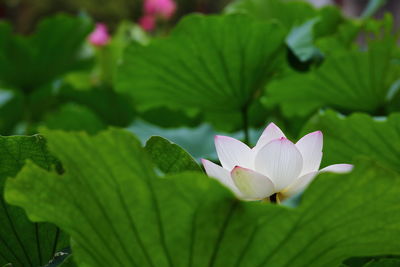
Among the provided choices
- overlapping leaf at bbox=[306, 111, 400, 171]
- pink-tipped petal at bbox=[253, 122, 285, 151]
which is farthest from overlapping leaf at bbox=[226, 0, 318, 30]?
pink-tipped petal at bbox=[253, 122, 285, 151]

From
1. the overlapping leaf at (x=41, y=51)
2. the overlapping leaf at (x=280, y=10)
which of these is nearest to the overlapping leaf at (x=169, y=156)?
the overlapping leaf at (x=280, y=10)

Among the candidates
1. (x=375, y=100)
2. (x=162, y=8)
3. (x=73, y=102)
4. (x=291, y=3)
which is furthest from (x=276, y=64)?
(x=162, y=8)

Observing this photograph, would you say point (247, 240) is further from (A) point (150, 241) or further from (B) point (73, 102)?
(B) point (73, 102)

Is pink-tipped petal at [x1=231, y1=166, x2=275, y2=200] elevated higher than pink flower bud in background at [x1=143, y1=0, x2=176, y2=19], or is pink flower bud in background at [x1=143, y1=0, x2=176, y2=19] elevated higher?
pink flower bud in background at [x1=143, y1=0, x2=176, y2=19]

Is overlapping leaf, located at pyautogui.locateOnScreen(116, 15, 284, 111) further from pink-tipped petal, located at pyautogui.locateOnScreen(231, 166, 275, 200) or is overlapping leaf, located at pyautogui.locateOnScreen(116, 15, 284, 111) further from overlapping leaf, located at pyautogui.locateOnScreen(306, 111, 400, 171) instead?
pink-tipped petal, located at pyautogui.locateOnScreen(231, 166, 275, 200)

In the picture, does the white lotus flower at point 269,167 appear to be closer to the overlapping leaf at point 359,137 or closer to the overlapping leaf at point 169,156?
the overlapping leaf at point 169,156
